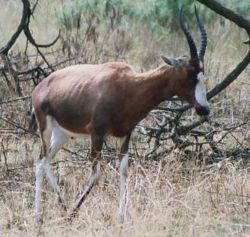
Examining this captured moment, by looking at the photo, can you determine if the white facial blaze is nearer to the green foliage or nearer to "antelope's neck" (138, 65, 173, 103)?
"antelope's neck" (138, 65, 173, 103)

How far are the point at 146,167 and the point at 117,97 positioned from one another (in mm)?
1139

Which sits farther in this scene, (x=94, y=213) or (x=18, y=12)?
(x=18, y=12)

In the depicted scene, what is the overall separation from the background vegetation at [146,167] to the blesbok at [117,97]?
7.5 inches

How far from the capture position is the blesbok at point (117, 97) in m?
7.02

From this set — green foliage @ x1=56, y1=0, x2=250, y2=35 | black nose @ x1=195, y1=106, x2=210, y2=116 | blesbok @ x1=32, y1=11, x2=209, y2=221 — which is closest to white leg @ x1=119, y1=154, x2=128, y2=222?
blesbok @ x1=32, y1=11, x2=209, y2=221

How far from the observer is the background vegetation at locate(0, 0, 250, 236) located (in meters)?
6.72

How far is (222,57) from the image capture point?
13578mm

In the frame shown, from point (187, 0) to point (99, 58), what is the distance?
90.1 inches

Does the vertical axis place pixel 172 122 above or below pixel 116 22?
below

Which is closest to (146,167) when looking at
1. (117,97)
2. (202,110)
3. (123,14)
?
(117,97)

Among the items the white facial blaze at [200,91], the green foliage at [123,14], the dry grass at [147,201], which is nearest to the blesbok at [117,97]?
the white facial blaze at [200,91]

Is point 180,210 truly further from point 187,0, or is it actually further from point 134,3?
point 134,3

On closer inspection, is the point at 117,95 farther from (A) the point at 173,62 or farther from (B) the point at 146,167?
(B) the point at 146,167

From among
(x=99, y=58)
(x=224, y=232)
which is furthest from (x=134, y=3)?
(x=224, y=232)
